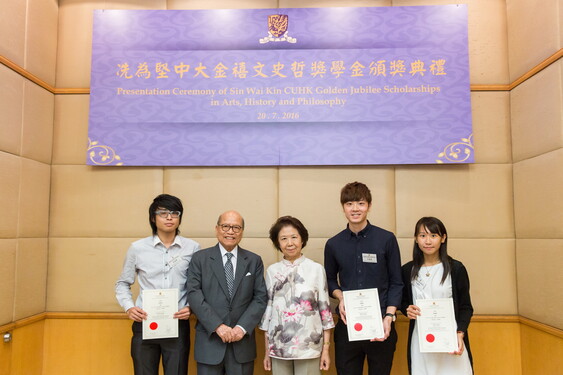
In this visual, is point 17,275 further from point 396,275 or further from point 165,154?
point 396,275

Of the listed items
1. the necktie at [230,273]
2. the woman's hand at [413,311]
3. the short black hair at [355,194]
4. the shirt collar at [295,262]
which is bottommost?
the woman's hand at [413,311]

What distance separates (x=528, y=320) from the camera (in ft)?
9.41

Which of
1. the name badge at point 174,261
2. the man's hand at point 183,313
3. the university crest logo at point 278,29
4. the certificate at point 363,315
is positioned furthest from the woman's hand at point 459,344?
the university crest logo at point 278,29

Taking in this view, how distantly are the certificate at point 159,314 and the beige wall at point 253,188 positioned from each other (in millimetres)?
813

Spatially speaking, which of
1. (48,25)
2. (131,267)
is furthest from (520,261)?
(48,25)

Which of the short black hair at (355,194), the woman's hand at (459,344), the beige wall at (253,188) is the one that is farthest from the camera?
the beige wall at (253,188)

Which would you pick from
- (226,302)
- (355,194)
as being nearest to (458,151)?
(355,194)

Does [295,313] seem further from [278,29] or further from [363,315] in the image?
[278,29]

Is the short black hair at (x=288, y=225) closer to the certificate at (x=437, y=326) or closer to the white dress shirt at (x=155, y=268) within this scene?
the white dress shirt at (x=155, y=268)

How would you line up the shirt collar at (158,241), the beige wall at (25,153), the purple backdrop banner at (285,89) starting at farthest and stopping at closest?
1. the purple backdrop banner at (285,89)
2. the beige wall at (25,153)
3. the shirt collar at (158,241)

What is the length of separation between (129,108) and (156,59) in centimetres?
45

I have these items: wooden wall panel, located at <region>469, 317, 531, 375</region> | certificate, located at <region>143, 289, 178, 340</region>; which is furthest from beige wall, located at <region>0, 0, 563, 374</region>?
certificate, located at <region>143, 289, 178, 340</region>

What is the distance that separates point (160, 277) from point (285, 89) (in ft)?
5.56

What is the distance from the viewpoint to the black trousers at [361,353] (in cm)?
232
